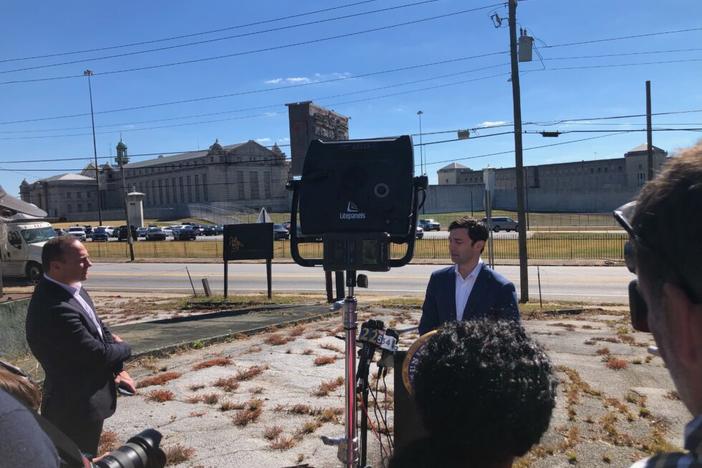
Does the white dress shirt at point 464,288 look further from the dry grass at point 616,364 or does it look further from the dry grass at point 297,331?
the dry grass at point 297,331

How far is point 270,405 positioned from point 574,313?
28.1ft

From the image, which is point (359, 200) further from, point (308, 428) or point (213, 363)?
point (213, 363)

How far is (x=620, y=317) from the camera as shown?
35.8ft

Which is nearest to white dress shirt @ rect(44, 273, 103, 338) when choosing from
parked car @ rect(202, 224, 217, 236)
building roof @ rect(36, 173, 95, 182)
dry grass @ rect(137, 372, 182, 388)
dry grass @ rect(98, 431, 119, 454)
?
dry grass @ rect(98, 431, 119, 454)

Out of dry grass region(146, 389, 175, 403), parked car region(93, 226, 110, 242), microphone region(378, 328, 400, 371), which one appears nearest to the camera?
microphone region(378, 328, 400, 371)

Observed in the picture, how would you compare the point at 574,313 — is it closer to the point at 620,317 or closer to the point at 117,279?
the point at 620,317

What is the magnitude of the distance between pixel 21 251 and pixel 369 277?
1404 centimetres

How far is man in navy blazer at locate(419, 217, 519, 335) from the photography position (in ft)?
11.9

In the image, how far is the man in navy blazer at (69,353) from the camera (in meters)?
3.05

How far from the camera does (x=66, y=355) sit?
10.0 feet

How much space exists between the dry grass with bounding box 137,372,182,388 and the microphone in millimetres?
3815

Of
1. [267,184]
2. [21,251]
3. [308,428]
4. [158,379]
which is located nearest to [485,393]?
[308,428]

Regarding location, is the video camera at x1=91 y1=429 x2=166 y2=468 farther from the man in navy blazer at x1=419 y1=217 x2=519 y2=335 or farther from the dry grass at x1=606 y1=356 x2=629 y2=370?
the dry grass at x1=606 y1=356 x2=629 y2=370

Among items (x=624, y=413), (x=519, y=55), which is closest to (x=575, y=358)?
(x=624, y=413)
